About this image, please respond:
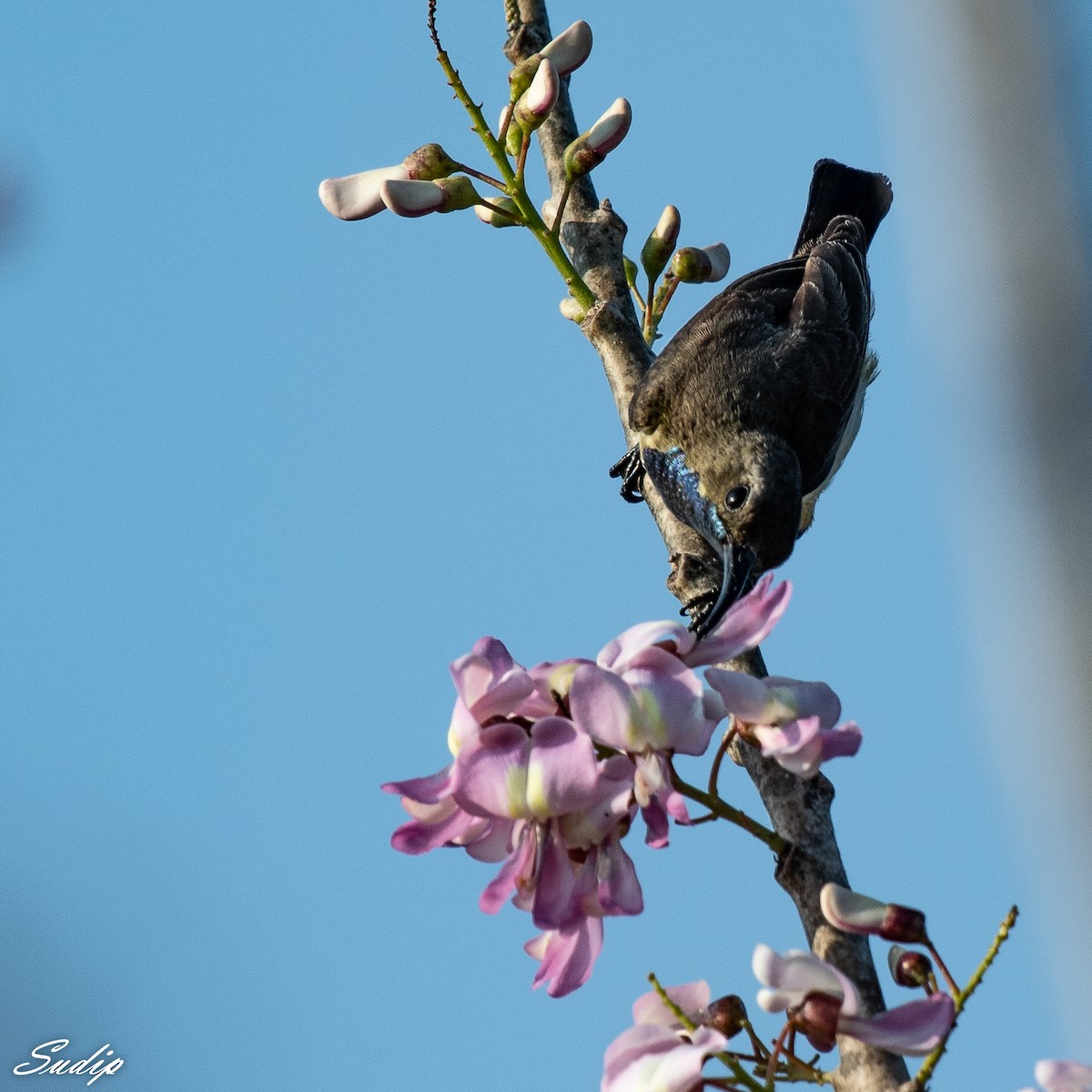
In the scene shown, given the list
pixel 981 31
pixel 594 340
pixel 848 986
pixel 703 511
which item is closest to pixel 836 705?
pixel 848 986

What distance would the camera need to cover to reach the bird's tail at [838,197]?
26.2ft

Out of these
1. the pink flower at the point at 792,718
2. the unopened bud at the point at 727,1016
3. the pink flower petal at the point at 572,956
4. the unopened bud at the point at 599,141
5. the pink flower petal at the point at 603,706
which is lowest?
the unopened bud at the point at 727,1016

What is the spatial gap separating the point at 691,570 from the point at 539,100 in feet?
4.10

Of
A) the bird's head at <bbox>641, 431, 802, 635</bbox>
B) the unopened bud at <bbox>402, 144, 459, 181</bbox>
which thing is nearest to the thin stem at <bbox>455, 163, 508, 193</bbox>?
the unopened bud at <bbox>402, 144, 459, 181</bbox>

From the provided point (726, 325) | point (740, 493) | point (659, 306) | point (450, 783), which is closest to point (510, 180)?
point (659, 306)

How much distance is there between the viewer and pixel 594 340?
4.14 meters

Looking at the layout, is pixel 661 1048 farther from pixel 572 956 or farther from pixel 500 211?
pixel 500 211

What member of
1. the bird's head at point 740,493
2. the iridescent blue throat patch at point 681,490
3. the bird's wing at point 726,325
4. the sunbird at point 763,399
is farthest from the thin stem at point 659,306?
the bird's wing at point 726,325

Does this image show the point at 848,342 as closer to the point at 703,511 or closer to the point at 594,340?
the point at 703,511

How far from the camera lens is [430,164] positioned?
156 inches

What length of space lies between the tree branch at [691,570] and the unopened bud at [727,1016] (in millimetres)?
137

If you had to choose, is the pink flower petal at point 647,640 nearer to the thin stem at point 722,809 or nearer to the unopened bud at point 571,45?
the thin stem at point 722,809

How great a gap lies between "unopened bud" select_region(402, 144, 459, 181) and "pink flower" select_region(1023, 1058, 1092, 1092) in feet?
9.02

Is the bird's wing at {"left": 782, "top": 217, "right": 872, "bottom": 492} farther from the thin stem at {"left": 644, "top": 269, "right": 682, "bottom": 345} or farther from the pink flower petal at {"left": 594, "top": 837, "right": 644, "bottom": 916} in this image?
the pink flower petal at {"left": 594, "top": 837, "right": 644, "bottom": 916}
